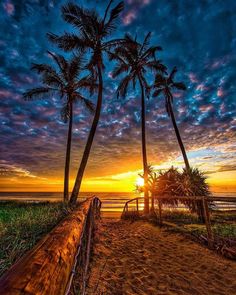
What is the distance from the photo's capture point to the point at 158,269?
3.76 metres

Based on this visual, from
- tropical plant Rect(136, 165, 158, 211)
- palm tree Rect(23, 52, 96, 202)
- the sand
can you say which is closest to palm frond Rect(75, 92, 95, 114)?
palm tree Rect(23, 52, 96, 202)

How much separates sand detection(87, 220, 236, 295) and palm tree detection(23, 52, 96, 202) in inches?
353

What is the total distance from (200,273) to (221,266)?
0.68 metres

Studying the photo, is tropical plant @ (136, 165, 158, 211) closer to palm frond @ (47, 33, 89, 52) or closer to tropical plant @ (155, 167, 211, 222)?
tropical plant @ (155, 167, 211, 222)

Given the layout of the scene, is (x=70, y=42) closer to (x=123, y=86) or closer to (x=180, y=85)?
(x=123, y=86)

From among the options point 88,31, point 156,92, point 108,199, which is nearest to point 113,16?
point 88,31

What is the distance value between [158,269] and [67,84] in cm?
1402

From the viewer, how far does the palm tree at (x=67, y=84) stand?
43.4 ft

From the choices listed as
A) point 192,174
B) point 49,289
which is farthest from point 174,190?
point 49,289

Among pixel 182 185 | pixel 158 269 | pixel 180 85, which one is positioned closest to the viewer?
pixel 158 269

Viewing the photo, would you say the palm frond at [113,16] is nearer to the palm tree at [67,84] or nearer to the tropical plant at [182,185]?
the palm tree at [67,84]

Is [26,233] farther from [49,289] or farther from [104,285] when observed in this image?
[49,289]

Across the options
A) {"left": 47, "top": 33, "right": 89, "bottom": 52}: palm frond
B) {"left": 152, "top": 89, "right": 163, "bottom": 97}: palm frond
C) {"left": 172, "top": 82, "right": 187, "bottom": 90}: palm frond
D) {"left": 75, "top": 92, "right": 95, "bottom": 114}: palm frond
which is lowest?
{"left": 75, "top": 92, "right": 95, "bottom": 114}: palm frond

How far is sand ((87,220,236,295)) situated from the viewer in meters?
3.00
